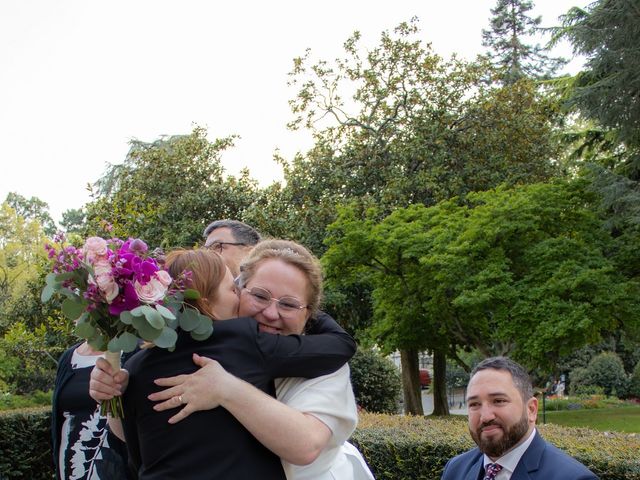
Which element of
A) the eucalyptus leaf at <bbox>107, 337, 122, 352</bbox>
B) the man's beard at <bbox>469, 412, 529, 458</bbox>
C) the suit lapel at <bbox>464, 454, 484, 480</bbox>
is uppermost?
the eucalyptus leaf at <bbox>107, 337, 122, 352</bbox>

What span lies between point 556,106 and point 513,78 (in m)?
21.0

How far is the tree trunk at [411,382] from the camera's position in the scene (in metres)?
20.0

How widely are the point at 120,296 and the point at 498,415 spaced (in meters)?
1.93

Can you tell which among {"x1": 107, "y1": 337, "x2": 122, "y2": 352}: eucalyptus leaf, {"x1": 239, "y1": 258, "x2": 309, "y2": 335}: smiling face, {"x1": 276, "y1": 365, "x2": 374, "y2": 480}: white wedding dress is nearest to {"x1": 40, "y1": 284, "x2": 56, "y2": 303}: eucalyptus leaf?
{"x1": 107, "y1": 337, "x2": 122, "y2": 352}: eucalyptus leaf

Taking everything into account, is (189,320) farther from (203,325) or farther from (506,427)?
(506,427)

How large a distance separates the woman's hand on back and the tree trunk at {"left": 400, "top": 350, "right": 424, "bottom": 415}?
18227 millimetres

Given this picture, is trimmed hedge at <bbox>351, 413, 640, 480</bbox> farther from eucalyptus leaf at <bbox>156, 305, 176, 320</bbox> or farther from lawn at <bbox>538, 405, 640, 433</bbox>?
lawn at <bbox>538, 405, 640, 433</bbox>

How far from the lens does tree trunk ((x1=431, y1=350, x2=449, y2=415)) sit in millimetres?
20781

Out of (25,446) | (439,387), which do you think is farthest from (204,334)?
(439,387)

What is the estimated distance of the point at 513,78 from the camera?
41.2 metres

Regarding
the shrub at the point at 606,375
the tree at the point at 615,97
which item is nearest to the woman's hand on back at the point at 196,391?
the tree at the point at 615,97

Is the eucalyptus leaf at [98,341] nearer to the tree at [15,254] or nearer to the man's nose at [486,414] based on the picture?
the man's nose at [486,414]

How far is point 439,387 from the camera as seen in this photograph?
70.1 ft

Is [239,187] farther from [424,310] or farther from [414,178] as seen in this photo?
[424,310]
